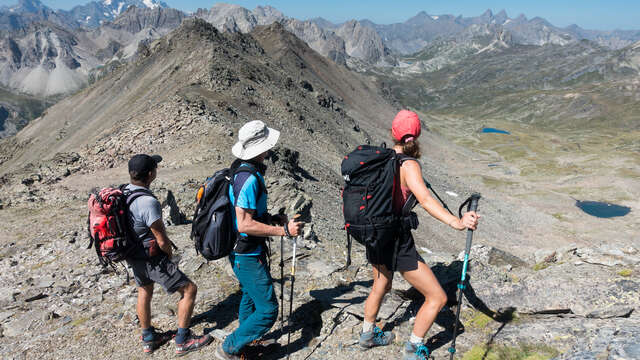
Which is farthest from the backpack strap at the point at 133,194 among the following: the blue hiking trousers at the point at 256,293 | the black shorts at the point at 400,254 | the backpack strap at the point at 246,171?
the black shorts at the point at 400,254

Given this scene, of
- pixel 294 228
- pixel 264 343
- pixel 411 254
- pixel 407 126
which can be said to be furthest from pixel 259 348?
pixel 407 126

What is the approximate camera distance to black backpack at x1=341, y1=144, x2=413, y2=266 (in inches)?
184

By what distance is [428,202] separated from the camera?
443 centimetres

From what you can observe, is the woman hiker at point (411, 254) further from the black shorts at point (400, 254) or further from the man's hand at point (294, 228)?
the man's hand at point (294, 228)

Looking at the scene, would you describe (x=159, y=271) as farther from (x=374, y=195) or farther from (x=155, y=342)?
(x=374, y=195)

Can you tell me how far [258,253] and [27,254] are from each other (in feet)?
34.8

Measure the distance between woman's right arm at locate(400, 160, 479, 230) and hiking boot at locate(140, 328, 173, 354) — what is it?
514 centimetres

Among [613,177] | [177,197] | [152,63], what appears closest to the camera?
[177,197]

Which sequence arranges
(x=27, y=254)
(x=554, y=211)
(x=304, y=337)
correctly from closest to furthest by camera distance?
(x=304, y=337)
(x=27, y=254)
(x=554, y=211)

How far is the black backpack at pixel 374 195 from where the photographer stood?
15.4 ft

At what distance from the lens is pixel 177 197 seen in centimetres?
1502

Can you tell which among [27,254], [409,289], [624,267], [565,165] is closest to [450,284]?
[409,289]

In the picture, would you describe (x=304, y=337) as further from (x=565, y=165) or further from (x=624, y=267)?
(x=565, y=165)

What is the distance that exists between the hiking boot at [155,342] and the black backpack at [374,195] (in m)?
4.20
